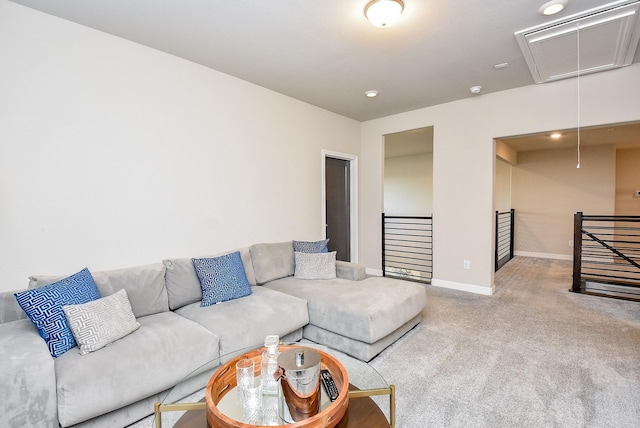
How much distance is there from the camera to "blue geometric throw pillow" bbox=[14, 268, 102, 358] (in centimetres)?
169

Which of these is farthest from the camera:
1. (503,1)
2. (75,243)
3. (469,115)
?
(469,115)

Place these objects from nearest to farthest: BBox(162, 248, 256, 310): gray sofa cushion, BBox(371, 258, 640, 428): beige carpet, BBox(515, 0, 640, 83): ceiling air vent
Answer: BBox(371, 258, 640, 428): beige carpet < BBox(515, 0, 640, 83): ceiling air vent < BBox(162, 248, 256, 310): gray sofa cushion

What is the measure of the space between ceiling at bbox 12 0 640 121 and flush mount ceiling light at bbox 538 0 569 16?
0.04 meters

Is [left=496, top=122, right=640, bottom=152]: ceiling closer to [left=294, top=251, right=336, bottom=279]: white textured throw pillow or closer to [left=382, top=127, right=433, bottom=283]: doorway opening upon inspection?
[left=382, top=127, right=433, bottom=283]: doorway opening

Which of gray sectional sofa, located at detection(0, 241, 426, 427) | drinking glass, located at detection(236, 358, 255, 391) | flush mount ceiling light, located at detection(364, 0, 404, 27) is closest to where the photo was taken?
drinking glass, located at detection(236, 358, 255, 391)

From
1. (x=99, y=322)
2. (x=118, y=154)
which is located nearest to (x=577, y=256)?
(x=99, y=322)

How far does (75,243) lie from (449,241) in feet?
14.0

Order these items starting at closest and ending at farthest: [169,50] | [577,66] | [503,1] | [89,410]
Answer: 1. [89,410]
2. [503,1]
3. [169,50]
4. [577,66]

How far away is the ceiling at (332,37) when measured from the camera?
2152mm

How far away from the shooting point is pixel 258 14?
7.34 ft

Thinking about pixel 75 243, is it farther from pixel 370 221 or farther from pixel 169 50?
pixel 370 221

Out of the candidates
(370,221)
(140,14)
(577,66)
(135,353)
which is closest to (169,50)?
(140,14)

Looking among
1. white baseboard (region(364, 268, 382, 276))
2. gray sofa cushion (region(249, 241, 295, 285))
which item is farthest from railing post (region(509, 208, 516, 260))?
gray sofa cushion (region(249, 241, 295, 285))

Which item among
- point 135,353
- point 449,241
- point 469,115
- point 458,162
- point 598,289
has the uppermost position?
point 469,115
